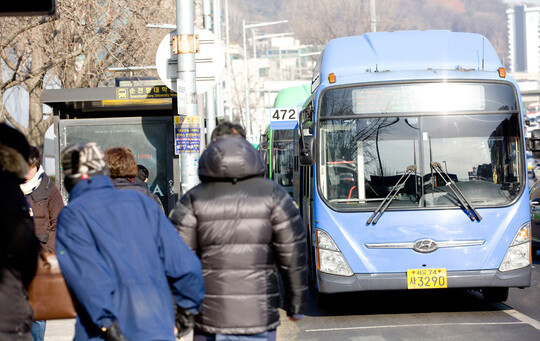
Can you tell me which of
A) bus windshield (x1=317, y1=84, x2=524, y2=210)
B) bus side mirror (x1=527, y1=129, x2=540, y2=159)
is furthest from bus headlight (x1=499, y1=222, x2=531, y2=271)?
bus side mirror (x1=527, y1=129, x2=540, y2=159)

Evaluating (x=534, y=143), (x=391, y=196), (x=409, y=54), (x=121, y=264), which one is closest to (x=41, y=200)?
(x=121, y=264)

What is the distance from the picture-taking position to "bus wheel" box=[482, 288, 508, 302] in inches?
366

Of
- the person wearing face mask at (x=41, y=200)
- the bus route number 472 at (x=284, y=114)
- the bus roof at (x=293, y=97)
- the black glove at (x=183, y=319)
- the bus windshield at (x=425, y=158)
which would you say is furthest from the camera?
the bus roof at (x=293, y=97)

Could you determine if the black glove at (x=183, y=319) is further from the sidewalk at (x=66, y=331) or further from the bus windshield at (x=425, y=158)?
the bus windshield at (x=425, y=158)

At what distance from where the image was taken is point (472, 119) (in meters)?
8.78

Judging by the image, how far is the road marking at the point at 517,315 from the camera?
809 cm

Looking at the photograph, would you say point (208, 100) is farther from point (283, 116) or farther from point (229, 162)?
point (229, 162)

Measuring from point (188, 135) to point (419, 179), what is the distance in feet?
8.66

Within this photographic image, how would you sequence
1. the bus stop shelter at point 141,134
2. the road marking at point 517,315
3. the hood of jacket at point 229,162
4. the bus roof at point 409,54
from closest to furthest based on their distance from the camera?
the hood of jacket at point 229,162
the road marking at point 517,315
the bus roof at point 409,54
the bus stop shelter at point 141,134

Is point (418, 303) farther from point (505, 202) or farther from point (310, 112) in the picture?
point (310, 112)

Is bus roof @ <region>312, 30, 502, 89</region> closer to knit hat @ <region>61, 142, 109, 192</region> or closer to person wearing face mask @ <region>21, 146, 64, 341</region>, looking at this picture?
person wearing face mask @ <region>21, 146, 64, 341</region>

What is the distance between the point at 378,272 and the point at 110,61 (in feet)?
30.0

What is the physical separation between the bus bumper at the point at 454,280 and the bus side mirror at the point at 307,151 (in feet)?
4.40

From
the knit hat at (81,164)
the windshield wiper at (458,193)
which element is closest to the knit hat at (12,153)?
the knit hat at (81,164)
